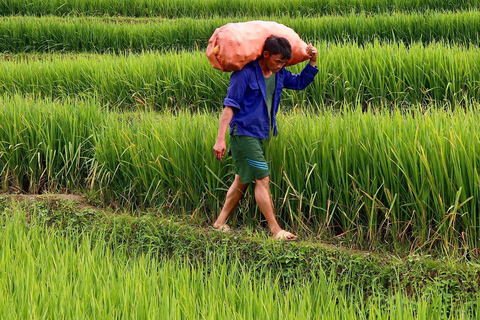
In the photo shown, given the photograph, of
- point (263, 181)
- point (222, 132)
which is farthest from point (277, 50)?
point (263, 181)

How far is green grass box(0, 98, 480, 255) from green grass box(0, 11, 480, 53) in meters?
4.08

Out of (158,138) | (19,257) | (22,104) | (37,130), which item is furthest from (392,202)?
(22,104)

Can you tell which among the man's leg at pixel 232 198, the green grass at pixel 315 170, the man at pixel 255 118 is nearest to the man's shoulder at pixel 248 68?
the man at pixel 255 118

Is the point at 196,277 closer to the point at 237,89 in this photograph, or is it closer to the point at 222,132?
the point at 222,132

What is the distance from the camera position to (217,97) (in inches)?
219

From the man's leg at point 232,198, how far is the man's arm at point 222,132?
0.29 metres

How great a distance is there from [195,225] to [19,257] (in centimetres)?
118

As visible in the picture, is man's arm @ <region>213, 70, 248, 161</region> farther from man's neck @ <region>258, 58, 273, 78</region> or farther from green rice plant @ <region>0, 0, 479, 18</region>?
green rice plant @ <region>0, 0, 479, 18</region>

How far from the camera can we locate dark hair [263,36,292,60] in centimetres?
304

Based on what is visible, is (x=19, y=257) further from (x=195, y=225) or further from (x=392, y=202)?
(x=392, y=202)

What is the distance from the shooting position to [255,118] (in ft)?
10.4

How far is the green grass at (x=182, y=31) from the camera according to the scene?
7.68 meters

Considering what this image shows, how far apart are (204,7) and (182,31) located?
2153 mm

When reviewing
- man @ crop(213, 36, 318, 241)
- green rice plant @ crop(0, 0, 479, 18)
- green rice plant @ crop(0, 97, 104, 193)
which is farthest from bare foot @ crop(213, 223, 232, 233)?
green rice plant @ crop(0, 0, 479, 18)
